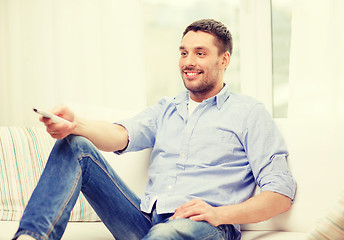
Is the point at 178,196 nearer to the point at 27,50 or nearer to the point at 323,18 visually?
the point at 323,18

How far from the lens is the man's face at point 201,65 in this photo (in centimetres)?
182

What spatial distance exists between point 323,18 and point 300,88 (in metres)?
0.43

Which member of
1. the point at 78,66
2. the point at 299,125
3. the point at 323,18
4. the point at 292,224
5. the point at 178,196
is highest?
the point at 323,18

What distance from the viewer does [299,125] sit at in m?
1.76

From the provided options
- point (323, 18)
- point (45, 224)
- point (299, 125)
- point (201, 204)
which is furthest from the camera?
A: point (323, 18)

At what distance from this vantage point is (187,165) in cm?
169

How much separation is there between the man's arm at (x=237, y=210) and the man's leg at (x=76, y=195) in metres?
0.19

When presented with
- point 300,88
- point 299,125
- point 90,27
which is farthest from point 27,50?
point 299,125

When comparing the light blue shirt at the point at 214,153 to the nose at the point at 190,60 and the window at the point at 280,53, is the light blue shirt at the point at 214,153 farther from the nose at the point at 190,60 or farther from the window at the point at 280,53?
the window at the point at 280,53

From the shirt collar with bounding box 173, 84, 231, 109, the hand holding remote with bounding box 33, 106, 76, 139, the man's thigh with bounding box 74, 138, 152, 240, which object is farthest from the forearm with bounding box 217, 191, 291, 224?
the hand holding remote with bounding box 33, 106, 76, 139

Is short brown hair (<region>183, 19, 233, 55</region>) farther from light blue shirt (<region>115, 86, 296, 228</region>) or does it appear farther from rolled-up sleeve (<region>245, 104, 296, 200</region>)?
rolled-up sleeve (<region>245, 104, 296, 200</region>)

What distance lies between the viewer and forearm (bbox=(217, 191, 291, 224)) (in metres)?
1.49

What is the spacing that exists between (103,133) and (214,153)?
0.40 m

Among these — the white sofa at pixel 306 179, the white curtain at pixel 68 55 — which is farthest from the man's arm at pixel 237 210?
the white curtain at pixel 68 55
